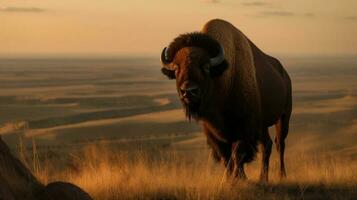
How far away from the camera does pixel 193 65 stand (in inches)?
341

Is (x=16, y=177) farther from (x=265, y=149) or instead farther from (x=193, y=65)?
(x=265, y=149)

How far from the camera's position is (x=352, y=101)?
66.4 meters

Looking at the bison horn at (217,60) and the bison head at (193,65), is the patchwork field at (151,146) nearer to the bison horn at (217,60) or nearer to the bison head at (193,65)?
the bison head at (193,65)

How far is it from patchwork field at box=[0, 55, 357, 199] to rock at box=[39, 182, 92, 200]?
75.5 inches

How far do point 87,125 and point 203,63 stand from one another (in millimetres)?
34620

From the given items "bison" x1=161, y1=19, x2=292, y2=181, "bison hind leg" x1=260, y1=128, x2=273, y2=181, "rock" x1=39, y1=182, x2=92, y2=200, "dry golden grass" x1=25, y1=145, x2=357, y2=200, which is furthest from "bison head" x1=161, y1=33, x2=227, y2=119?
"rock" x1=39, y1=182, x2=92, y2=200

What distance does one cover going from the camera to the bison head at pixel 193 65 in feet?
27.8

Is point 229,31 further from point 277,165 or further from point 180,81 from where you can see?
point 277,165

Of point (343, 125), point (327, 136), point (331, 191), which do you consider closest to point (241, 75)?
point (331, 191)

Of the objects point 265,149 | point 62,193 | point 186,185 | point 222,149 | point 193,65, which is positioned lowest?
point 265,149

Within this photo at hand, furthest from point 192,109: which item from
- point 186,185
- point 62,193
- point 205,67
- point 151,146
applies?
point 151,146

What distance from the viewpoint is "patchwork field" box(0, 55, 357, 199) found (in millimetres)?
8258

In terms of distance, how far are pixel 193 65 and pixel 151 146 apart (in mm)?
19967

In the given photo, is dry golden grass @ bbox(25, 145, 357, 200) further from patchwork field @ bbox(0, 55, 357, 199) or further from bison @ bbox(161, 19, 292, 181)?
bison @ bbox(161, 19, 292, 181)
